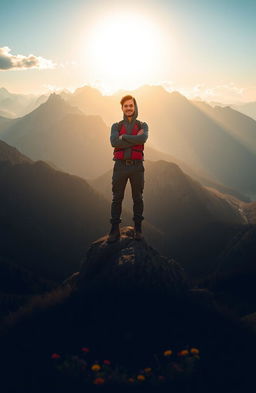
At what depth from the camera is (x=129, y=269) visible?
1163 centimetres

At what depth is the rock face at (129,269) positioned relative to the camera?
11.3 metres

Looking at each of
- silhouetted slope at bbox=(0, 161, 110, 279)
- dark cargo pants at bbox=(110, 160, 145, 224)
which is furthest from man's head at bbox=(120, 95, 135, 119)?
silhouetted slope at bbox=(0, 161, 110, 279)

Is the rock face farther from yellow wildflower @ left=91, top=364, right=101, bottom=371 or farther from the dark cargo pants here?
yellow wildflower @ left=91, top=364, right=101, bottom=371

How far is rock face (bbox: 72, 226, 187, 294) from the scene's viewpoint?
37.0 ft

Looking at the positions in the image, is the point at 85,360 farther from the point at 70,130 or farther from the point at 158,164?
the point at 70,130

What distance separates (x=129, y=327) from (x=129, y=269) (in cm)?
254

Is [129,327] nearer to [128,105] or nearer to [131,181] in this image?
[131,181]

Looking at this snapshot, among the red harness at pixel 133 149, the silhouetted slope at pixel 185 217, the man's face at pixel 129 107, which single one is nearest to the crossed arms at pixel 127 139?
the red harness at pixel 133 149

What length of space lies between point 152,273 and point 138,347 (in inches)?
134

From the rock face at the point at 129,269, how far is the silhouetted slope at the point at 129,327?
0.04 meters

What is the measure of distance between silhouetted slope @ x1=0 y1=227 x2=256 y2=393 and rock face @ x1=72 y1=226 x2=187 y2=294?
4 centimetres

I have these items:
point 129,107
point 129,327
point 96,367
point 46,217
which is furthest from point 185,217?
point 96,367

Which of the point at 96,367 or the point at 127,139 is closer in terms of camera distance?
the point at 96,367

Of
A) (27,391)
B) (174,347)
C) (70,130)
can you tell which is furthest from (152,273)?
(70,130)
